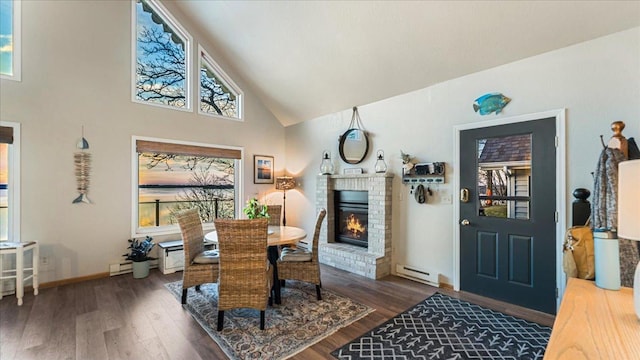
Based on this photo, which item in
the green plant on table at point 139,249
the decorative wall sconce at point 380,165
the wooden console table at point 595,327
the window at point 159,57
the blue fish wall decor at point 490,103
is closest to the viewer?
the wooden console table at point 595,327

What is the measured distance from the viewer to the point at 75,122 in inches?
150

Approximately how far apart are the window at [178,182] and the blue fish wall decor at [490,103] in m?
3.95

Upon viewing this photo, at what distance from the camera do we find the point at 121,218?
13.7ft

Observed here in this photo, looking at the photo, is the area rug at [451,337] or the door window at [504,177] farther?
the door window at [504,177]

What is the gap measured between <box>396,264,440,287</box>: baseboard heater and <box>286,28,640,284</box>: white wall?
0.07 meters

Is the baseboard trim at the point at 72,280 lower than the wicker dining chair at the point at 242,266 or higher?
lower

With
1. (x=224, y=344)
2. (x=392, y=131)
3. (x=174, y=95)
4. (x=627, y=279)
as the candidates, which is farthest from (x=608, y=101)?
(x=174, y=95)

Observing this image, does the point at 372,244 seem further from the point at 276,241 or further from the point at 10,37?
the point at 10,37

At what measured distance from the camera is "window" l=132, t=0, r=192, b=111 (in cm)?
440

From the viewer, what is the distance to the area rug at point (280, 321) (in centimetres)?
229

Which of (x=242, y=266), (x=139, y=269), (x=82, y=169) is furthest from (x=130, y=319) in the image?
(x=82, y=169)

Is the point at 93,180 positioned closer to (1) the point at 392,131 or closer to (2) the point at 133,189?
(2) the point at 133,189

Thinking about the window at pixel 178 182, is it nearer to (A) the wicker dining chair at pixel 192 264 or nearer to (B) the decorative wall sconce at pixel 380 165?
(A) the wicker dining chair at pixel 192 264

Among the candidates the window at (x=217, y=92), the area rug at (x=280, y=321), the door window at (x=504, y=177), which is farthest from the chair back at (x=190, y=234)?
the door window at (x=504, y=177)
